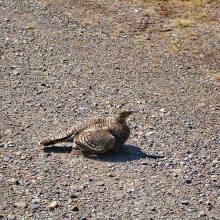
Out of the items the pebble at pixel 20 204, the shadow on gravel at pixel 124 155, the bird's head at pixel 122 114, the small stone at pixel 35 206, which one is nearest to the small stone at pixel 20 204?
the pebble at pixel 20 204

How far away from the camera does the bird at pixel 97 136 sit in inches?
378

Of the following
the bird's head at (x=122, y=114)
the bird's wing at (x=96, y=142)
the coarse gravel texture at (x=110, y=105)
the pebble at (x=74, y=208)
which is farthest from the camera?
the bird's head at (x=122, y=114)

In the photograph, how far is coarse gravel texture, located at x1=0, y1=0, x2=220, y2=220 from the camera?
27.0 ft

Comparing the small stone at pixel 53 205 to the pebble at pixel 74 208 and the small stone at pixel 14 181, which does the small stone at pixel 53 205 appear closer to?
the pebble at pixel 74 208

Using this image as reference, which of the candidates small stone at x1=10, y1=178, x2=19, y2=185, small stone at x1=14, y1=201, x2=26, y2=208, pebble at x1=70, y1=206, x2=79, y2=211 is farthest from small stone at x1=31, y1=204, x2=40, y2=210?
small stone at x1=10, y1=178, x2=19, y2=185

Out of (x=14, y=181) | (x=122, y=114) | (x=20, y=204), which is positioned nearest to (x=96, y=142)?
(x=122, y=114)

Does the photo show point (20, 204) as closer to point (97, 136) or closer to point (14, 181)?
point (14, 181)

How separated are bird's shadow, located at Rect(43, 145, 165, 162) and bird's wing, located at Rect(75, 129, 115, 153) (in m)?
0.30

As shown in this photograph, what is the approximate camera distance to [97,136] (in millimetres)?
9664

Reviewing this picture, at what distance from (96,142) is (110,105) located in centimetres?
309

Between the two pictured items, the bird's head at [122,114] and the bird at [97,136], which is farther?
the bird's head at [122,114]

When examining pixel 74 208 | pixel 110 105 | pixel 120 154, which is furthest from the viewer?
pixel 110 105

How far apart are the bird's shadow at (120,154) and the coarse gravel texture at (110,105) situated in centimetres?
2

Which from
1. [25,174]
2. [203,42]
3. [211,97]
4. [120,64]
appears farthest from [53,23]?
[25,174]
